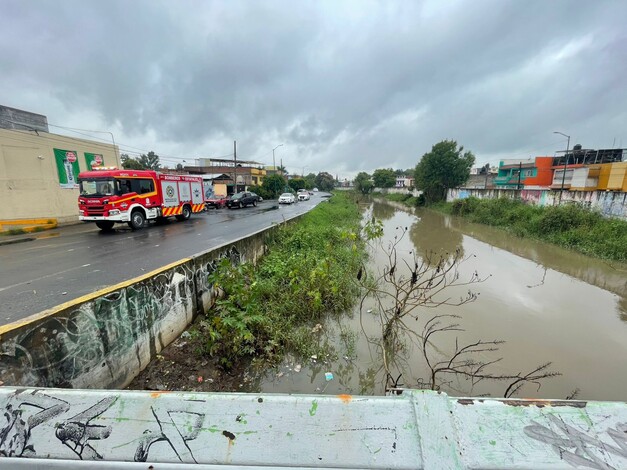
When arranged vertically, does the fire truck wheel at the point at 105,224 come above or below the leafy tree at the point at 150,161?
below

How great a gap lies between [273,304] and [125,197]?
976 cm

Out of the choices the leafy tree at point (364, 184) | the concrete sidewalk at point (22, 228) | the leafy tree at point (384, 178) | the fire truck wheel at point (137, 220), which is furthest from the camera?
the leafy tree at point (364, 184)

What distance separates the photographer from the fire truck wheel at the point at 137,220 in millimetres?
12274

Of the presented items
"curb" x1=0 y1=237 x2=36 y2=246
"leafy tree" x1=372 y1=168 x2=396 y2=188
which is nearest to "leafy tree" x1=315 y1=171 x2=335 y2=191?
"leafy tree" x1=372 y1=168 x2=396 y2=188

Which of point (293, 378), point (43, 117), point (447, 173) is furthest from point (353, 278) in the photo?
point (447, 173)

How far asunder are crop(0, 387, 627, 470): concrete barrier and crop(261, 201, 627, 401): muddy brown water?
9.50ft

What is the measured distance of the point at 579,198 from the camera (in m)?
15.6

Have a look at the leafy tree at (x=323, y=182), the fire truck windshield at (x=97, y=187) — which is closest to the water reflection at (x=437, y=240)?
the fire truck windshield at (x=97, y=187)

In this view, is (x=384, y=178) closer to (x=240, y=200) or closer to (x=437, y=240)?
(x=240, y=200)

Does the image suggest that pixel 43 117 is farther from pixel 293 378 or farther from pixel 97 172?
pixel 293 378

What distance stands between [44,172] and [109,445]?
17.1 metres

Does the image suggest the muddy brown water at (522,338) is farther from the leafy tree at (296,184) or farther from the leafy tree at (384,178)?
the leafy tree at (384,178)

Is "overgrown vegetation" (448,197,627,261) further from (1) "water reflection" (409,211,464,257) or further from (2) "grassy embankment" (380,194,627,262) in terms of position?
(1) "water reflection" (409,211,464,257)

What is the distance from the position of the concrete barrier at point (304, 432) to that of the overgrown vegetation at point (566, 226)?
533 inches
